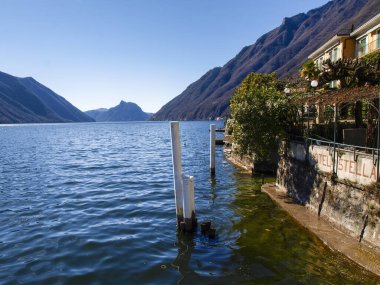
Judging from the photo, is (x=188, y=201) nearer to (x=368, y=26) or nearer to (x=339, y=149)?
(x=339, y=149)

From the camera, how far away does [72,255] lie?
14266 millimetres

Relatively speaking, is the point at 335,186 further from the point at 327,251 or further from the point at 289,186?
the point at 289,186

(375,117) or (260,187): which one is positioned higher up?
(375,117)

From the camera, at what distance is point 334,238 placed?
47.1 ft

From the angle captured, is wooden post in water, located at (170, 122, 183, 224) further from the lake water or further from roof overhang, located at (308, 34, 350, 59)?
roof overhang, located at (308, 34, 350, 59)

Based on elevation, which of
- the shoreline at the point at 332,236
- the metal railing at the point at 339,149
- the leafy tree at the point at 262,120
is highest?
the leafy tree at the point at 262,120

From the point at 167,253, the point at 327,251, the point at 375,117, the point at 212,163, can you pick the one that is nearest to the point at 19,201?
the point at 167,253

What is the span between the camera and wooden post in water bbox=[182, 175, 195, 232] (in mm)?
15500

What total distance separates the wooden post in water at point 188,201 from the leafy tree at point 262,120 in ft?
30.7

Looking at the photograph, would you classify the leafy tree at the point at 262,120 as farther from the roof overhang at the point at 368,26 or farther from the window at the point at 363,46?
the window at the point at 363,46

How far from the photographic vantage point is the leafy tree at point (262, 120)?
23.2 meters

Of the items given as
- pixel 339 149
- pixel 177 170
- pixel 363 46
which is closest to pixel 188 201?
pixel 177 170

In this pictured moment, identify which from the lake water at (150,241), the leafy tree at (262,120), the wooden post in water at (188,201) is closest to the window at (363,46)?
the leafy tree at (262,120)

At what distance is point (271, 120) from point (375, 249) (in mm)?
12114
